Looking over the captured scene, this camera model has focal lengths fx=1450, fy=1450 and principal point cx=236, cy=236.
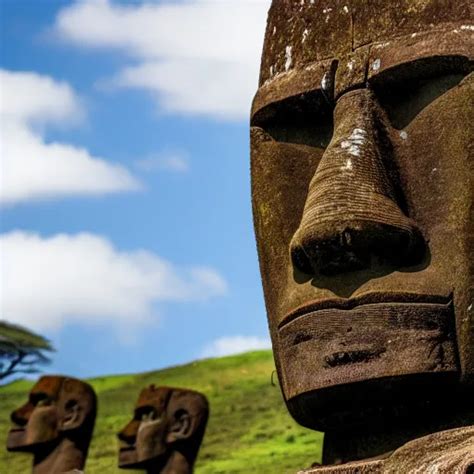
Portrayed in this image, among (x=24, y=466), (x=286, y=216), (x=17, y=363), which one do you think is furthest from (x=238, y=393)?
(x=286, y=216)

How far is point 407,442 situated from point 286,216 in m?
1.06

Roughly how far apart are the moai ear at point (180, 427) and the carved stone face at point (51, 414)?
845 millimetres

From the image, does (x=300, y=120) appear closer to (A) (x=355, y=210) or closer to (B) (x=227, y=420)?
(A) (x=355, y=210)

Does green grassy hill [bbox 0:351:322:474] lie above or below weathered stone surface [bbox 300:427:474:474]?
above

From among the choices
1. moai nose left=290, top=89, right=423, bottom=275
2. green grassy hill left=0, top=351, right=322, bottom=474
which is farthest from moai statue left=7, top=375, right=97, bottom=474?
moai nose left=290, top=89, right=423, bottom=275

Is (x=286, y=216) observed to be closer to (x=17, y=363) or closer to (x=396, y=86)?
(x=396, y=86)

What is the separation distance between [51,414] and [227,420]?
6.22m

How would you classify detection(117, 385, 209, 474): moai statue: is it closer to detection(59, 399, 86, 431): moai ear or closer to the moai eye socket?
detection(59, 399, 86, 431): moai ear

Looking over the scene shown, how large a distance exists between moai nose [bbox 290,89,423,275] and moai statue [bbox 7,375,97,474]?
Result: 10539 millimetres

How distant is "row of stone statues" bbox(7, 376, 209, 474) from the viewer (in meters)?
15.3

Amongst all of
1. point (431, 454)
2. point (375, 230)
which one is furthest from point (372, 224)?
point (431, 454)

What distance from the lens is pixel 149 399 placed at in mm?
15773

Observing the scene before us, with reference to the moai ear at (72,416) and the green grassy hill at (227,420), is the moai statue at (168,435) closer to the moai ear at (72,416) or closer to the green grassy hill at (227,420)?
the moai ear at (72,416)

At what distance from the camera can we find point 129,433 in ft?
51.6
